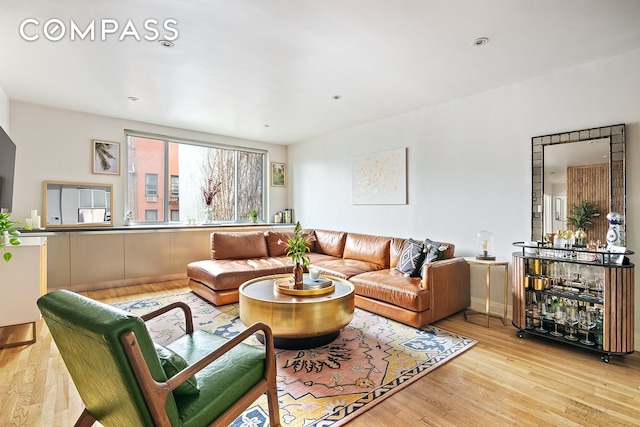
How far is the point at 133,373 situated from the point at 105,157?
4730mm

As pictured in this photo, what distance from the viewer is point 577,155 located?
3.02 metres

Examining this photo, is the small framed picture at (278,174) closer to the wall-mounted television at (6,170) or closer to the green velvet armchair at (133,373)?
the wall-mounted television at (6,170)

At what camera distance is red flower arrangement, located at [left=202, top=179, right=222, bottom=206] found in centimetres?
590

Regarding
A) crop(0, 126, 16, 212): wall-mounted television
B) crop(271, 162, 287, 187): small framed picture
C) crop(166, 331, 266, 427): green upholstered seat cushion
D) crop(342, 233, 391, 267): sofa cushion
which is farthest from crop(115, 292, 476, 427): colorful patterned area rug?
crop(271, 162, 287, 187): small framed picture

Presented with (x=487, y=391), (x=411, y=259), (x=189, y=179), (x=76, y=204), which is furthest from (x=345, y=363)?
(x=189, y=179)

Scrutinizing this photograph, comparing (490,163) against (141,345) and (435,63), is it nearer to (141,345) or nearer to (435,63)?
(435,63)

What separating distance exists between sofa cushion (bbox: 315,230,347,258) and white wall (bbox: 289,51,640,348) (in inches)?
14.0

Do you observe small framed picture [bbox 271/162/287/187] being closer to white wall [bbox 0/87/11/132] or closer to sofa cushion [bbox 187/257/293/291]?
sofa cushion [bbox 187/257/293/291]

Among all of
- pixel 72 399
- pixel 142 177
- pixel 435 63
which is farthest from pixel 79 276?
pixel 435 63

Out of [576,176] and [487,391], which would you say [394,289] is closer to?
[487,391]

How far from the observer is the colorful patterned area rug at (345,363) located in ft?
6.20

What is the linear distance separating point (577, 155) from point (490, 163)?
0.79 meters

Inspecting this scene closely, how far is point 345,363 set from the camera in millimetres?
2436

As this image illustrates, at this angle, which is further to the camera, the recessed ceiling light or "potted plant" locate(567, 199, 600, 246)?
"potted plant" locate(567, 199, 600, 246)
